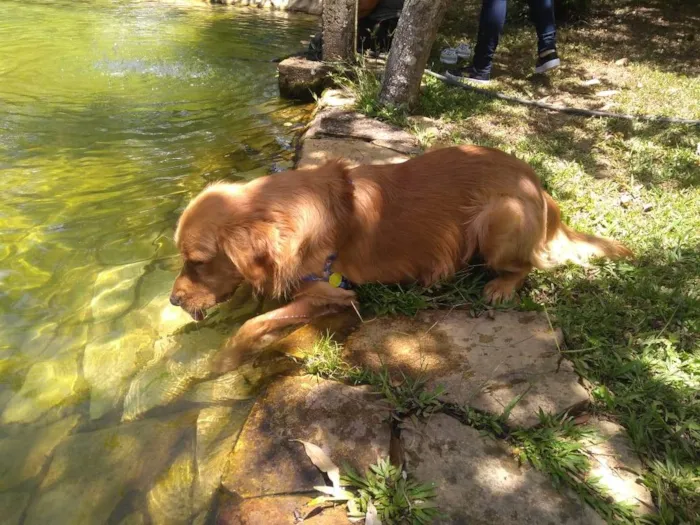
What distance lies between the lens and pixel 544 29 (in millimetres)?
6555

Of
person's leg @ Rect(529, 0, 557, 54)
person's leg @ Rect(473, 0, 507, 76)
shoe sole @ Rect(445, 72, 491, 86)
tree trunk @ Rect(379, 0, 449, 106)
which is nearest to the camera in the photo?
tree trunk @ Rect(379, 0, 449, 106)

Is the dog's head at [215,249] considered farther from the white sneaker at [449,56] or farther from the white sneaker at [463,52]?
the white sneaker at [463,52]

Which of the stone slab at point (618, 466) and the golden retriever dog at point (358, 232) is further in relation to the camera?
the golden retriever dog at point (358, 232)

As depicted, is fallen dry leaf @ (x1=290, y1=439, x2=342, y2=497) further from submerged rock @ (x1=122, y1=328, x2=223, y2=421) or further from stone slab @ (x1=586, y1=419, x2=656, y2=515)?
stone slab @ (x1=586, y1=419, x2=656, y2=515)

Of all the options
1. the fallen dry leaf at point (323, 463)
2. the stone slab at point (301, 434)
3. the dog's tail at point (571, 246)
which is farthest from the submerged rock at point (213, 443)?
the dog's tail at point (571, 246)

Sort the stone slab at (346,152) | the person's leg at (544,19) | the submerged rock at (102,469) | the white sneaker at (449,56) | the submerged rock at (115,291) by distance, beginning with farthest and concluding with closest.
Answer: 1. the white sneaker at (449,56)
2. the person's leg at (544,19)
3. the stone slab at (346,152)
4. the submerged rock at (115,291)
5. the submerged rock at (102,469)

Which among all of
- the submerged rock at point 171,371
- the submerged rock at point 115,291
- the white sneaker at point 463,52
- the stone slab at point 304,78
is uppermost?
the white sneaker at point 463,52

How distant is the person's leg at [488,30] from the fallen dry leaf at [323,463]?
19.7 ft

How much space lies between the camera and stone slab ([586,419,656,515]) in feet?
6.28

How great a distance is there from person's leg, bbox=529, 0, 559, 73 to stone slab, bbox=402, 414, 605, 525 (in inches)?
245

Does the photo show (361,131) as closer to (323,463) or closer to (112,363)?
(112,363)

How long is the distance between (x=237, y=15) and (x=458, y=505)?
51.1 feet

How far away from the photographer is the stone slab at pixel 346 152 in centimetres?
455

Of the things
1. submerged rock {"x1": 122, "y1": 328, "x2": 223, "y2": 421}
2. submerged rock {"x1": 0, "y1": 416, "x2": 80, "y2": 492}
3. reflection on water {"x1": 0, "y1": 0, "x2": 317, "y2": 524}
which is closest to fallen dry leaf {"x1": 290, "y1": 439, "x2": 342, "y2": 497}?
reflection on water {"x1": 0, "y1": 0, "x2": 317, "y2": 524}
